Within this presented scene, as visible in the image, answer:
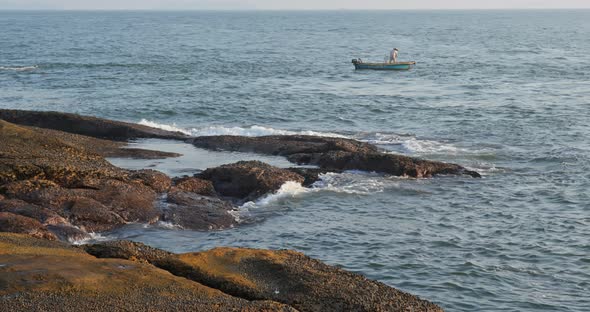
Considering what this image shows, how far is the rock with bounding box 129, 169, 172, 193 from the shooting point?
25.6 meters

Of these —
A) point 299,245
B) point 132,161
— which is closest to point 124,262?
point 299,245

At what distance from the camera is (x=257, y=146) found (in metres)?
34.0

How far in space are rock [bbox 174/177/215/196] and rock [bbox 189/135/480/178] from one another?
5568mm

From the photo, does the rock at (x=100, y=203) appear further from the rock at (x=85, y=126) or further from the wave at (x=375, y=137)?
the wave at (x=375, y=137)

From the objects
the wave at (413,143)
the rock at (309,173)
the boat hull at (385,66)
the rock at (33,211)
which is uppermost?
the rock at (33,211)

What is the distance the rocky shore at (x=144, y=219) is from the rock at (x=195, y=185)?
4 centimetres

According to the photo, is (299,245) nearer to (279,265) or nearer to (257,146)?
(279,265)

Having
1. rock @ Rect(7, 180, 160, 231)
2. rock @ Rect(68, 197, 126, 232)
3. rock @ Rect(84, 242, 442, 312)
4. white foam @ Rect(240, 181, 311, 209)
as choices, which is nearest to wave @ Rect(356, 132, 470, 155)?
white foam @ Rect(240, 181, 311, 209)

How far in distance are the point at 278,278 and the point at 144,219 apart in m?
9.77

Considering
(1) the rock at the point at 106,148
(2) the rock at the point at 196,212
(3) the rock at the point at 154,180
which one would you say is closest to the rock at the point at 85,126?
(1) the rock at the point at 106,148

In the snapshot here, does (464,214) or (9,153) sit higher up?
(9,153)

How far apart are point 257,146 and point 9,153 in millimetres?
11466

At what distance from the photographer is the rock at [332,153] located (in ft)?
99.9

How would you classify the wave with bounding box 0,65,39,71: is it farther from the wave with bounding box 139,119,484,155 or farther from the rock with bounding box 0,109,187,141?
the rock with bounding box 0,109,187,141
